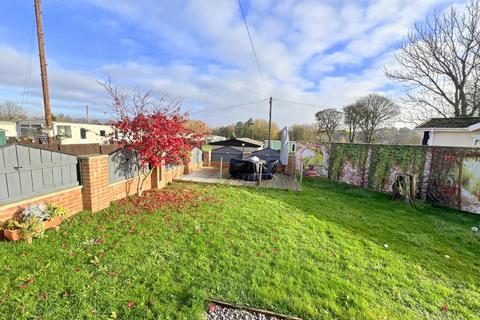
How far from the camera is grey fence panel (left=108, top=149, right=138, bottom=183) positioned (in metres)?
4.99

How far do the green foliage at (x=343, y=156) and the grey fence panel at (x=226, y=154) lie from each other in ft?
16.0

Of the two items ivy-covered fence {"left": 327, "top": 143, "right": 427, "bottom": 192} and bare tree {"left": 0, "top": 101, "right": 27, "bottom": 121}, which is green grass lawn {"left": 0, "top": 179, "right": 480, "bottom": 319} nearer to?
ivy-covered fence {"left": 327, "top": 143, "right": 427, "bottom": 192}

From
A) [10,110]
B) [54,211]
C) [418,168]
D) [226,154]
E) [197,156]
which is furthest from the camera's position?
[10,110]

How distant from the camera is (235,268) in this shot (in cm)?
284

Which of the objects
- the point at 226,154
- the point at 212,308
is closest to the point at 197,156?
the point at 226,154

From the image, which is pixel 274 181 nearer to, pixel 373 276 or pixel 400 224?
pixel 400 224

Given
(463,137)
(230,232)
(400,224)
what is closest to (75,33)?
(230,232)

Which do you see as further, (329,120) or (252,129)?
(252,129)

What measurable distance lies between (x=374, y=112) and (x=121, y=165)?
25881mm

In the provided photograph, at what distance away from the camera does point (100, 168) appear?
4527mm

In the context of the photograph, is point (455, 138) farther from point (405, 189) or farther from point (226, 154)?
point (226, 154)

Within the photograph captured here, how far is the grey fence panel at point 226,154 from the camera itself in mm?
12166

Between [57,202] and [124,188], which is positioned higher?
[57,202]

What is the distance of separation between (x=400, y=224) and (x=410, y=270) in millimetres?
2529
